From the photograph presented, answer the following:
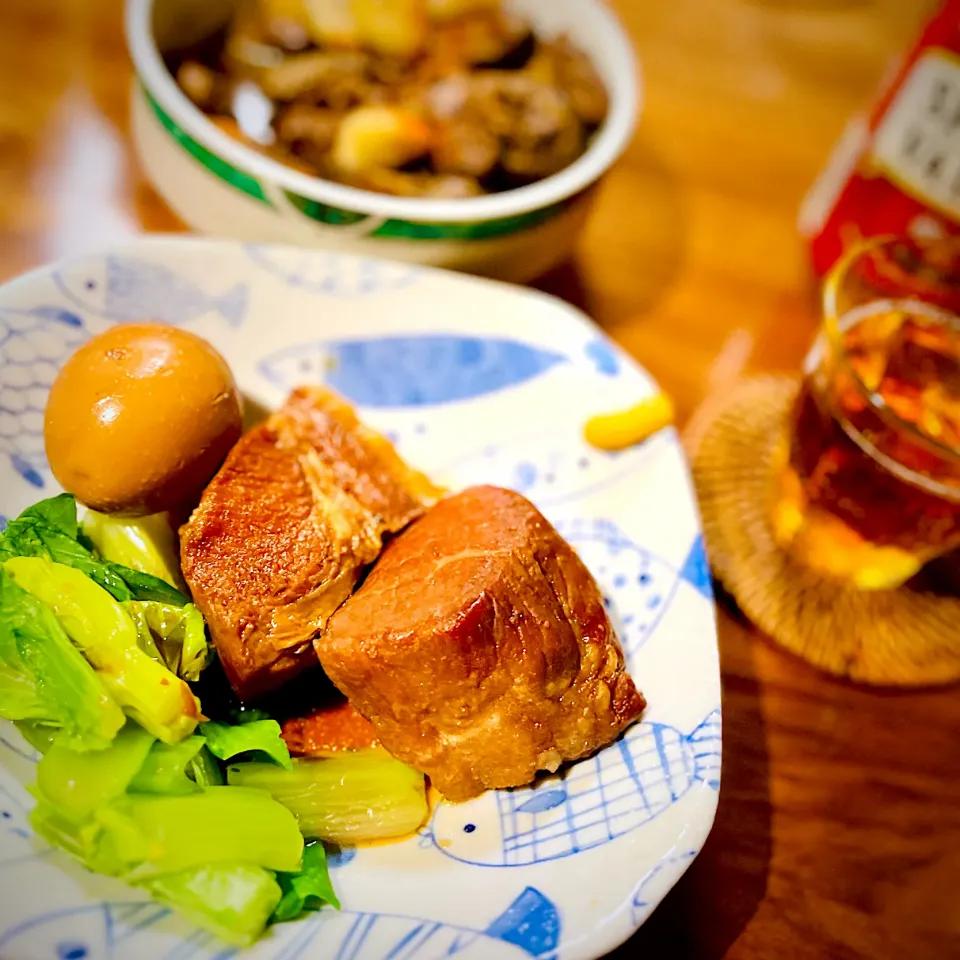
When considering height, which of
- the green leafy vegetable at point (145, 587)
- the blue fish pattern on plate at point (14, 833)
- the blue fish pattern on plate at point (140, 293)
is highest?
the blue fish pattern on plate at point (140, 293)

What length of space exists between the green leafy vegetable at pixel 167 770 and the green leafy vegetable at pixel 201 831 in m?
0.01

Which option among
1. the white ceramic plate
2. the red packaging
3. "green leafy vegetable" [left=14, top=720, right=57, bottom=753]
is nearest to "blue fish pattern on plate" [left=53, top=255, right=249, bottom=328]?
the white ceramic plate

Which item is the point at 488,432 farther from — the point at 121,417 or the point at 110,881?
the point at 110,881

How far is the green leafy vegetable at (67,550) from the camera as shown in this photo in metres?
1.05

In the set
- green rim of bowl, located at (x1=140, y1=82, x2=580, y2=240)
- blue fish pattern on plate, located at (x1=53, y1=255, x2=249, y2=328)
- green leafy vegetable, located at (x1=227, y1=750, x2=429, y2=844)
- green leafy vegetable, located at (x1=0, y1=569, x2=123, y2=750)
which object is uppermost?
green rim of bowl, located at (x1=140, y1=82, x2=580, y2=240)

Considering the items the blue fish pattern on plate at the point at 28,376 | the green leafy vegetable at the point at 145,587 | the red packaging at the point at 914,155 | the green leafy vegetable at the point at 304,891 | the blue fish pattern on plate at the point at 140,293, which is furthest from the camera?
the red packaging at the point at 914,155

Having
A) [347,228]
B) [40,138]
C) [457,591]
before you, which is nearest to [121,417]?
[457,591]

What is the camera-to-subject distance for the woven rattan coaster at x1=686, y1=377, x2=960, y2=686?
4.77 ft

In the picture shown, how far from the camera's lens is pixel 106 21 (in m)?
2.17

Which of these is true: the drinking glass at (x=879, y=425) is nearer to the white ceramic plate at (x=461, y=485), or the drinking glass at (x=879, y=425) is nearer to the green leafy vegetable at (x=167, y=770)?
the white ceramic plate at (x=461, y=485)

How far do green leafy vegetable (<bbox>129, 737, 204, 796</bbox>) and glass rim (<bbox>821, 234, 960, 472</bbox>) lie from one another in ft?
3.68

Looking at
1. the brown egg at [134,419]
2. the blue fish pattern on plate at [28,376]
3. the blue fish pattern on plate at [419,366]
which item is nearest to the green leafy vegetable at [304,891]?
the brown egg at [134,419]

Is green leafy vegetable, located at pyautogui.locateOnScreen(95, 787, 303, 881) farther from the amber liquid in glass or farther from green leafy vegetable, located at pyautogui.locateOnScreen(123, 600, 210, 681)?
the amber liquid in glass

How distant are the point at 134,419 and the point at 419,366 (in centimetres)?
56
